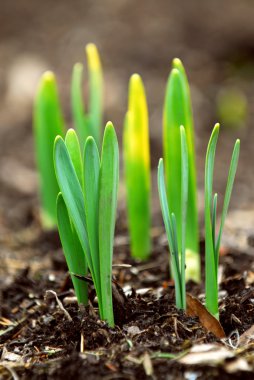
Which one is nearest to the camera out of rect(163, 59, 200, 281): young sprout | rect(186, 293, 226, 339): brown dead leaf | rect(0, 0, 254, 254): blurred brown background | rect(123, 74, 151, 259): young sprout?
rect(186, 293, 226, 339): brown dead leaf

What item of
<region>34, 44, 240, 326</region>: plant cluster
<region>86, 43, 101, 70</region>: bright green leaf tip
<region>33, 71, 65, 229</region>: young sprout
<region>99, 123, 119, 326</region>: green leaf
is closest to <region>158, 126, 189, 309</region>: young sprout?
<region>34, 44, 240, 326</region>: plant cluster

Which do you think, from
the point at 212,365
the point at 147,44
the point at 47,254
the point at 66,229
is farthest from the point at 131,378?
the point at 147,44

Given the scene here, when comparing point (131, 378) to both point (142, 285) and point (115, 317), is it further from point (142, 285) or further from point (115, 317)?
point (142, 285)

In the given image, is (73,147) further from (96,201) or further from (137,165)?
(137,165)

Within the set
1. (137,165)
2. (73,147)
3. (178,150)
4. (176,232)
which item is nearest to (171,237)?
(176,232)

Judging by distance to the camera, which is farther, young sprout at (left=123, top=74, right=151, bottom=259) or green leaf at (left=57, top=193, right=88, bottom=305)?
young sprout at (left=123, top=74, right=151, bottom=259)

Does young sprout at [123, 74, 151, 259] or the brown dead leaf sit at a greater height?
young sprout at [123, 74, 151, 259]

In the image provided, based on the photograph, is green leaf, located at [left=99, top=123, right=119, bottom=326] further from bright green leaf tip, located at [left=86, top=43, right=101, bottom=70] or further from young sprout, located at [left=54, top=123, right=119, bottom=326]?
bright green leaf tip, located at [left=86, top=43, right=101, bottom=70]

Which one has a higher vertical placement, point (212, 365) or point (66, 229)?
point (66, 229)
